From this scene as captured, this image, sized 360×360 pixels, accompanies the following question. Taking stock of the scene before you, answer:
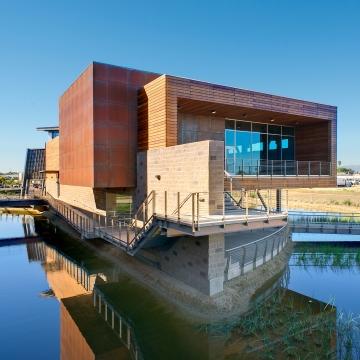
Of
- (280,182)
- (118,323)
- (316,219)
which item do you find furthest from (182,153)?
(316,219)

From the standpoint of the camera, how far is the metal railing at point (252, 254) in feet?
45.7

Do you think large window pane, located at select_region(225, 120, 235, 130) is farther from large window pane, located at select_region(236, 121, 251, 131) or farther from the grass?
the grass

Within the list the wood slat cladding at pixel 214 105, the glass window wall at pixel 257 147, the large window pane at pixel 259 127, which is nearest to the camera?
the wood slat cladding at pixel 214 105

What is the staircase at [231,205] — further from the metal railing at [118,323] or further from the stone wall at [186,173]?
the metal railing at [118,323]

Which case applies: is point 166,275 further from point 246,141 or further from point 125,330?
point 246,141

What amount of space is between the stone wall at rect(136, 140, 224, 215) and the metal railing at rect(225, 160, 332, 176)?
3684 millimetres

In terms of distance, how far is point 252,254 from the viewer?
15867mm

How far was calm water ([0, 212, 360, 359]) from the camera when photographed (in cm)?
1003

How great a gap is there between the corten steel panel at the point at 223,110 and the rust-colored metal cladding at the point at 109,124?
78cm

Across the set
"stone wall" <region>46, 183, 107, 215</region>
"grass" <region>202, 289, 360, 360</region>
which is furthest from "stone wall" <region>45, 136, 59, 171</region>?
"grass" <region>202, 289, 360, 360</region>

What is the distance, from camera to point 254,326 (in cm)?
1091

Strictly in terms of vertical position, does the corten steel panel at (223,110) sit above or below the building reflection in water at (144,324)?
above

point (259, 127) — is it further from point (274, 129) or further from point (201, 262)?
point (201, 262)

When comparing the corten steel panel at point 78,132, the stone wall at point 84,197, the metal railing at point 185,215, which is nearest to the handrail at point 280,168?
the metal railing at point 185,215
